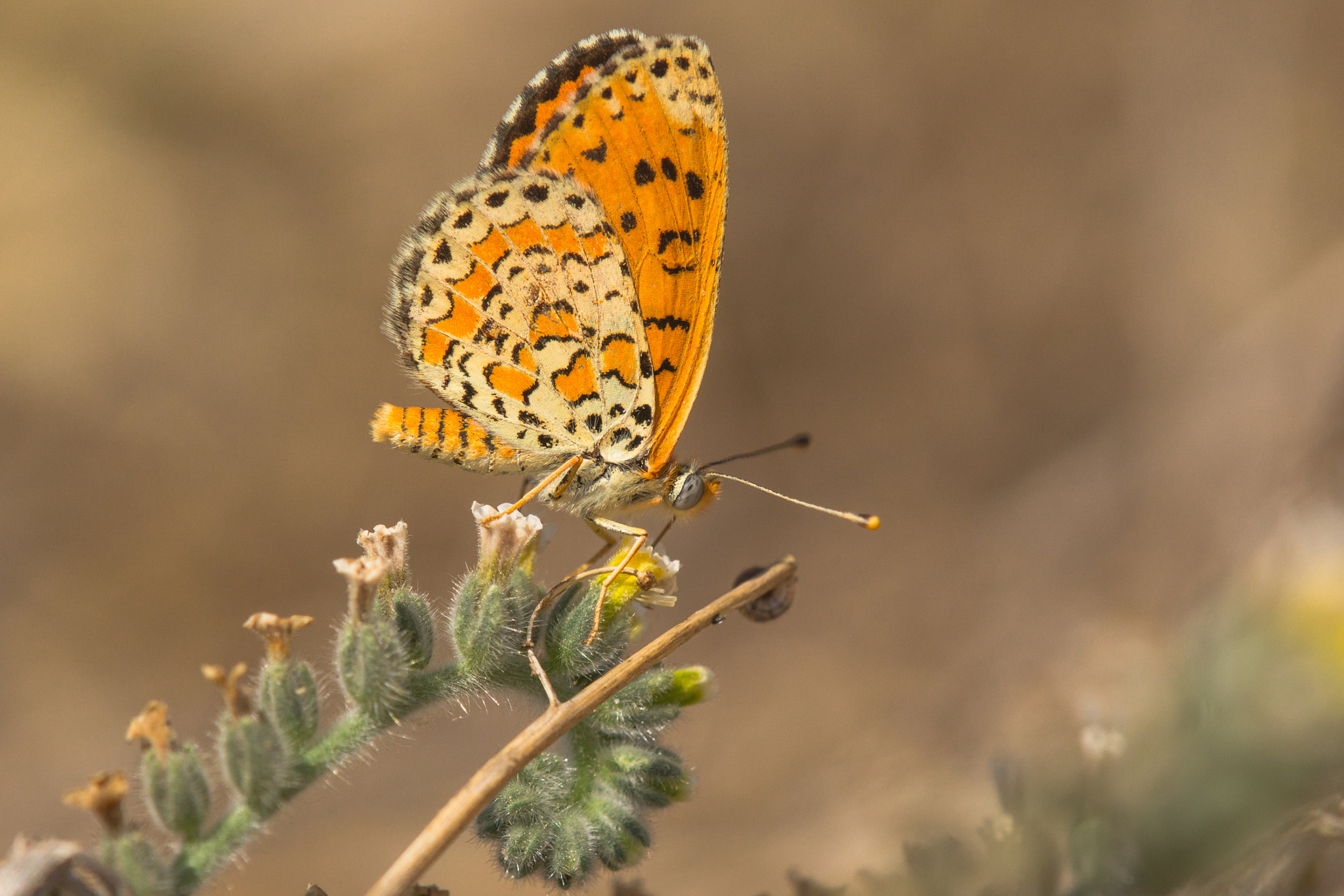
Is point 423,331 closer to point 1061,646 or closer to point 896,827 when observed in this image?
point 896,827

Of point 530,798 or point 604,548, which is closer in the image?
point 530,798

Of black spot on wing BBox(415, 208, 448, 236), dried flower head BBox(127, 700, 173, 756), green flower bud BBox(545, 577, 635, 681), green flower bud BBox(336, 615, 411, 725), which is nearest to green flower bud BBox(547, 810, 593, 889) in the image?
green flower bud BBox(545, 577, 635, 681)

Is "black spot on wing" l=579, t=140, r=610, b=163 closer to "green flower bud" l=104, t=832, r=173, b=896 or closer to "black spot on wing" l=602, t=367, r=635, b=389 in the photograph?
"black spot on wing" l=602, t=367, r=635, b=389

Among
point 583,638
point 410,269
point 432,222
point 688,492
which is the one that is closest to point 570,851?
point 583,638

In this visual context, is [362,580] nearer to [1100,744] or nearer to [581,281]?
[581,281]

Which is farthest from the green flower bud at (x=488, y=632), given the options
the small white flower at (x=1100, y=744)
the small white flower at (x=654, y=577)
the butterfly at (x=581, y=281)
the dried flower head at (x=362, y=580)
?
the small white flower at (x=1100, y=744)

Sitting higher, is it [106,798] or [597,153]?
[597,153]
